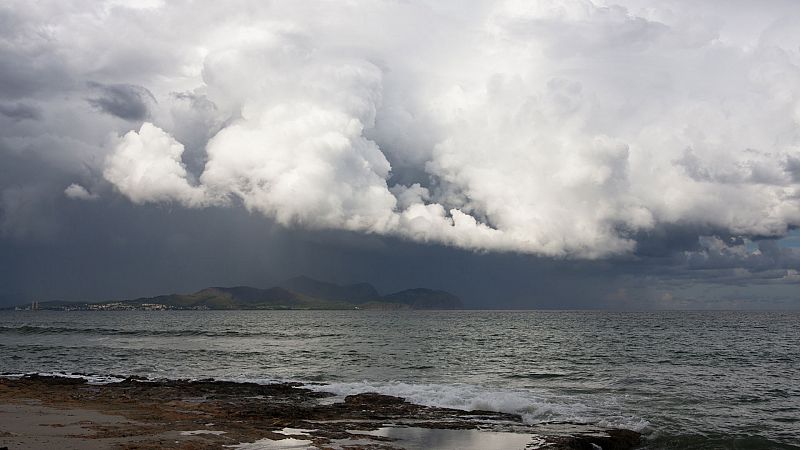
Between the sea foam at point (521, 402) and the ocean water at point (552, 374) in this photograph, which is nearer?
the sea foam at point (521, 402)

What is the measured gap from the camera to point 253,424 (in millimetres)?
28500

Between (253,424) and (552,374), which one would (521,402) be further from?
(552,374)

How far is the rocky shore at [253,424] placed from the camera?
79.2 ft

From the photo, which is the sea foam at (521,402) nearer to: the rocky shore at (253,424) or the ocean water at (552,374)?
A: the ocean water at (552,374)

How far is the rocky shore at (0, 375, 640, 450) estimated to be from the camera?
24.1 metres

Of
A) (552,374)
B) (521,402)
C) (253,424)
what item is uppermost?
(253,424)

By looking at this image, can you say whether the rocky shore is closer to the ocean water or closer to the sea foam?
the sea foam

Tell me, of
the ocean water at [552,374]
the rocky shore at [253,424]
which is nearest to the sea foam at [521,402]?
the ocean water at [552,374]

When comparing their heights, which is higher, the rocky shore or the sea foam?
the rocky shore

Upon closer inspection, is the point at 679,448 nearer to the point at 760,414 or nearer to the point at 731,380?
the point at 760,414

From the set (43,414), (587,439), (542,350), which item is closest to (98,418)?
(43,414)

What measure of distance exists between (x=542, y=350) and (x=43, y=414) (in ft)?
211

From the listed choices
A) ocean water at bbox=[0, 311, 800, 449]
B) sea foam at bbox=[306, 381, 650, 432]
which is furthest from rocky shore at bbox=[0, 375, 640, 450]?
ocean water at bbox=[0, 311, 800, 449]

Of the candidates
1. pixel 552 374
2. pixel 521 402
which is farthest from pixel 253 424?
pixel 552 374
